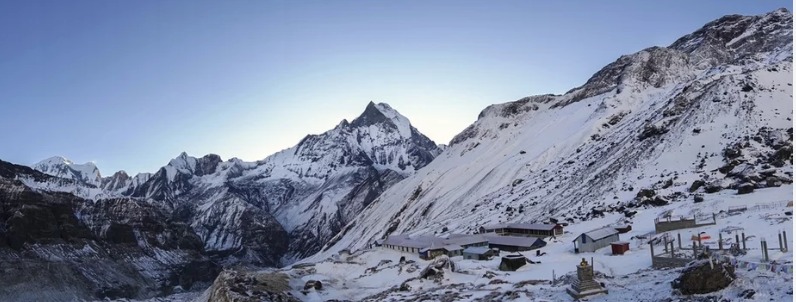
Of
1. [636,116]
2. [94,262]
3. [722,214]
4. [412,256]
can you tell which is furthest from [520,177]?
[94,262]

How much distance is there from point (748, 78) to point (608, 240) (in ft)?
265

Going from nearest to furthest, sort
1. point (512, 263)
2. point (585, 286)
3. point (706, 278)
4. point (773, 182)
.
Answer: point (706, 278) < point (585, 286) < point (512, 263) < point (773, 182)

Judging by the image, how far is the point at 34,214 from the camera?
171 metres

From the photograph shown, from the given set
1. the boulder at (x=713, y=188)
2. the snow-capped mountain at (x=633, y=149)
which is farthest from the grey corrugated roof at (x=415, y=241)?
the boulder at (x=713, y=188)

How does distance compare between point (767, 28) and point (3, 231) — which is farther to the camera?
point (767, 28)

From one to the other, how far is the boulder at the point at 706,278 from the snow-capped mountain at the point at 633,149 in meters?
48.5

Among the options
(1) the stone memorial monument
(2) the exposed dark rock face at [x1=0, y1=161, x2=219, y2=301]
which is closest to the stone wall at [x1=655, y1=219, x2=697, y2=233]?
(1) the stone memorial monument

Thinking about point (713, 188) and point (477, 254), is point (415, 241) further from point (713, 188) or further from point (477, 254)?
point (713, 188)

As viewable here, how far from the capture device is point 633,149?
106938 mm

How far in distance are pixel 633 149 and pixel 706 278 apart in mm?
84333

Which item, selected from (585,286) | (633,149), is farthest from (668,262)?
(633,149)

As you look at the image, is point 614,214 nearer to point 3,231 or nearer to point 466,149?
point 466,149

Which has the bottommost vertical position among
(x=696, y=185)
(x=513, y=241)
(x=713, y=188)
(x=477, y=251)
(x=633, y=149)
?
(x=477, y=251)

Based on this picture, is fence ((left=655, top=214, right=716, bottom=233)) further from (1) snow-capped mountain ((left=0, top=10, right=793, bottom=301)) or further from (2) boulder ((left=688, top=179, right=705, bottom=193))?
(2) boulder ((left=688, top=179, right=705, bottom=193))
